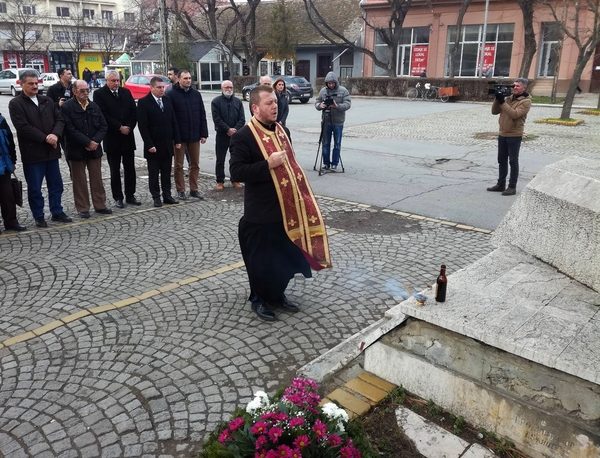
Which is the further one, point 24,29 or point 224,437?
point 24,29

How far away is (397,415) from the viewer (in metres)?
3.09

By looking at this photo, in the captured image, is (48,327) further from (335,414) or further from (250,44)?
(250,44)

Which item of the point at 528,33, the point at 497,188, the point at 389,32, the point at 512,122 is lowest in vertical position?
the point at 497,188

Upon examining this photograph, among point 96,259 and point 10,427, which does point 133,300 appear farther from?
point 10,427

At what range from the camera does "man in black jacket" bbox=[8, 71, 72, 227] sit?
703 cm

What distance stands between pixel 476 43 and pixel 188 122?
3314 cm

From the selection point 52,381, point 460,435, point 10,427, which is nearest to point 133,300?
point 52,381

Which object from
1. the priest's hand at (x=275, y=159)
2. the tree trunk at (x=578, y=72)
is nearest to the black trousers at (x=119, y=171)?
the priest's hand at (x=275, y=159)

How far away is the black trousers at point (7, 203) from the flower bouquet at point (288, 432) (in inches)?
223

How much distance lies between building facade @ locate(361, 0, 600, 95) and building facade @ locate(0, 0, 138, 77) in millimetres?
31046

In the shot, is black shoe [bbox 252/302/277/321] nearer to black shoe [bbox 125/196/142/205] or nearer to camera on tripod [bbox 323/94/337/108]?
black shoe [bbox 125/196/142/205]

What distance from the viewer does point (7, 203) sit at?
706 centimetres

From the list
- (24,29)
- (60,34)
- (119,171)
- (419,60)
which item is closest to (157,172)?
(119,171)

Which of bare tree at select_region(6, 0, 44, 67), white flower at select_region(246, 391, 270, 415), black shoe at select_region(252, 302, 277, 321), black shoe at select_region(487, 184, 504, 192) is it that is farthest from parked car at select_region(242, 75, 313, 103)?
bare tree at select_region(6, 0, 44, 67)
